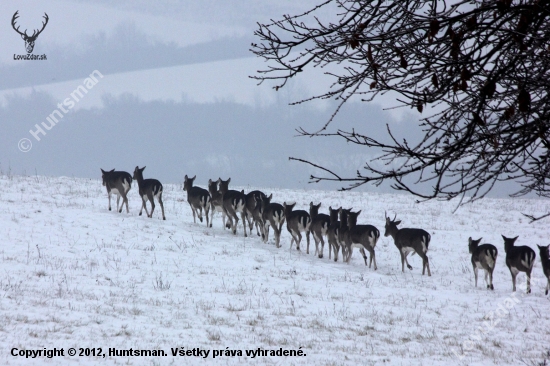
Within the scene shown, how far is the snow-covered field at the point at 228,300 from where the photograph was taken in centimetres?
698

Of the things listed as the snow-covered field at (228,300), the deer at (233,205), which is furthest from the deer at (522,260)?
the deer at (233,205)

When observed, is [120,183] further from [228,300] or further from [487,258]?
[487,258]

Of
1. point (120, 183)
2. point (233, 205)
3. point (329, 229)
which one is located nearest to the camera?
point (329, 229)

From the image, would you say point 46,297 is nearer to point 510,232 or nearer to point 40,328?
point 40,328

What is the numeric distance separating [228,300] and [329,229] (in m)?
6.72

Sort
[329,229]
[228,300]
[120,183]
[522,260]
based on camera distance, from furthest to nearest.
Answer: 1. [120,183]
2. [329,229]
3. [522,260]
4. [228,300]

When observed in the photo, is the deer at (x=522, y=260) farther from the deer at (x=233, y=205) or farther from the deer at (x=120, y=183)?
the deer at (x=120, y=183)

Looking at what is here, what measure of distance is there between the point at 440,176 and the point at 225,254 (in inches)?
424

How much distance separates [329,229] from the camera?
607 inches

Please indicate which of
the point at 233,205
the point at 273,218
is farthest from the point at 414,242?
the point at 233,205

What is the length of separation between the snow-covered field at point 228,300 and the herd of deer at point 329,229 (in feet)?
2.10

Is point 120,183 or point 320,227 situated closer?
point 320,227

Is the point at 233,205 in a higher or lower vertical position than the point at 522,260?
higher

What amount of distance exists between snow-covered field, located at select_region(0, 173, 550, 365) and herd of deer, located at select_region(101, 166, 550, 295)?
25.2 inches
